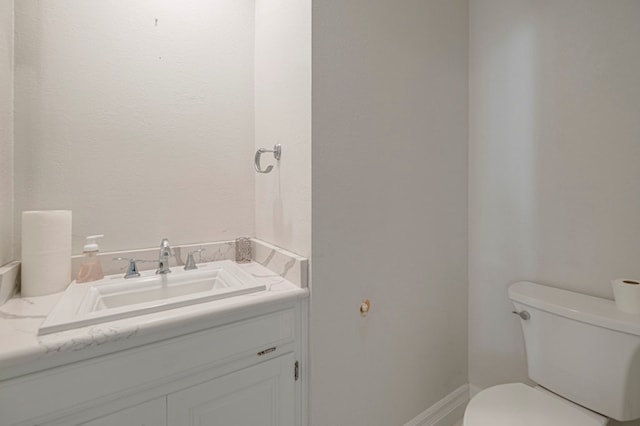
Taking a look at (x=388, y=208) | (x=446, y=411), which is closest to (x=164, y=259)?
(x=388, y=208)

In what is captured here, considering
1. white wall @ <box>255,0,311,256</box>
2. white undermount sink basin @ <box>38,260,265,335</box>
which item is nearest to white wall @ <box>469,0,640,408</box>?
white wall @ <box>255,0,311,256</box>

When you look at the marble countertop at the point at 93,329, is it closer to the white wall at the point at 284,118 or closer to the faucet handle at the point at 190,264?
the white wall at the point at 284,118

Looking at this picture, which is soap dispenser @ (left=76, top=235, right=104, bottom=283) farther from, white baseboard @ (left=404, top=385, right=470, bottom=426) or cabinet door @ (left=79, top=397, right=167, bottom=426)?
white baseboard @ (left=404, top=385, right=470, bottom=426)

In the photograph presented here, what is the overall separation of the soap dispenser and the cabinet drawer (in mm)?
471

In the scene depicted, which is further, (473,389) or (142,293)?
(473,389)

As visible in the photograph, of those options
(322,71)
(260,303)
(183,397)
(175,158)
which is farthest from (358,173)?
(183,397)

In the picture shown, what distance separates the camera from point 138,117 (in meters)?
1.20

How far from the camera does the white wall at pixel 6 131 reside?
94 cm

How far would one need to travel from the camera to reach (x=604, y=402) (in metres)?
0.99

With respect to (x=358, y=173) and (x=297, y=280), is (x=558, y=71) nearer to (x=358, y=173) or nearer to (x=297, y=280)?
(x=358, y=173)

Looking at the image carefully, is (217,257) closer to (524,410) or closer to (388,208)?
(388,208)

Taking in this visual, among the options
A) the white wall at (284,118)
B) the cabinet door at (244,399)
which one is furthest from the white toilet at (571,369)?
the white wall at (284,118)

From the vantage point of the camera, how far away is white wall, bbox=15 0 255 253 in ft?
3.42

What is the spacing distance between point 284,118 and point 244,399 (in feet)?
3.36
